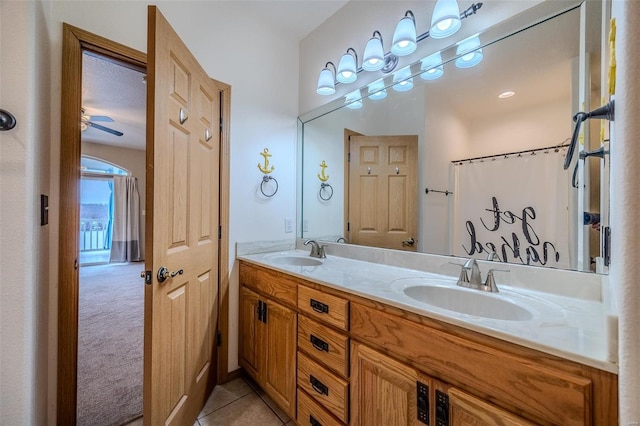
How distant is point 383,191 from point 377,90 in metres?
0.69

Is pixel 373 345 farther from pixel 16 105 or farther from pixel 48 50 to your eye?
pixel 48 50

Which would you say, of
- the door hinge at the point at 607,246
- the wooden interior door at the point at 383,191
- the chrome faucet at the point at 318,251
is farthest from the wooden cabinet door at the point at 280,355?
the door hinge at the point at 607,246

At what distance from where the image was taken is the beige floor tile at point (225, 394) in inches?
60.7

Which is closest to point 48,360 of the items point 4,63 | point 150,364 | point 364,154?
point 150,364

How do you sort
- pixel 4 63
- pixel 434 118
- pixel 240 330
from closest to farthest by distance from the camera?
pixel 4 63
pixel 434 118
pixel 240 330

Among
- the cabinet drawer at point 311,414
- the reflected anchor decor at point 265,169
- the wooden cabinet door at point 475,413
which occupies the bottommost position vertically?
the cabinet drawer at point 311,414

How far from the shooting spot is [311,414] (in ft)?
4.02

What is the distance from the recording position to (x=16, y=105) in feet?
2.94

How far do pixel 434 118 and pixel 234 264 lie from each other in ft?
5.40

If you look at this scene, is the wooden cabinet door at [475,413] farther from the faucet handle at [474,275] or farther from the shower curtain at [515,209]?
the shower curtain at [515,209]

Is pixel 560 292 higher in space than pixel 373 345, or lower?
higher

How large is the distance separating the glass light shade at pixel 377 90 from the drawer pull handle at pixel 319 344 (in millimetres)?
1541

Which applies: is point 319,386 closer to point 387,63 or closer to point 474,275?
point 474,275

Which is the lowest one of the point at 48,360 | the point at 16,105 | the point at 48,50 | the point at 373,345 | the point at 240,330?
the point at 240,330
